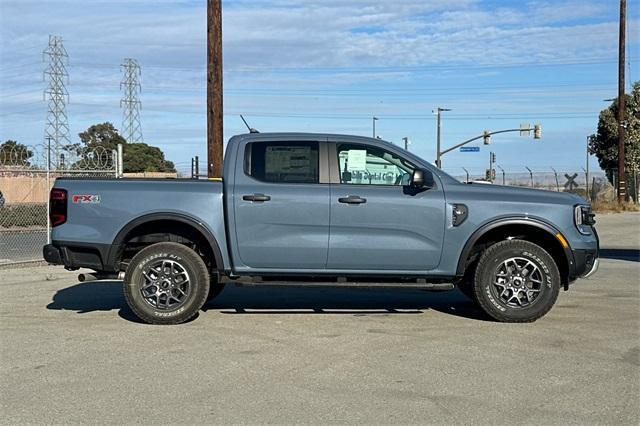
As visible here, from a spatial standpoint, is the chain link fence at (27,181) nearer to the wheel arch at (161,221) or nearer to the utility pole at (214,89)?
the utility pole at (214,89)

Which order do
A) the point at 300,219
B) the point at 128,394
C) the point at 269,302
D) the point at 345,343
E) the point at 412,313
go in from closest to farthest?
1. the point at 128,394
2. the point at 345,343
3. the point at 300,219
4. the point at 412,313
5. the point at 269,302

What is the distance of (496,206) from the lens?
7.36 metres

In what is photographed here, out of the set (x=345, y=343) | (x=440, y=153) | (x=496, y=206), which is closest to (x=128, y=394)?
(x=345, y=343)

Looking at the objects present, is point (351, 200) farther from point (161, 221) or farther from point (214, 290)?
point (214, 290)

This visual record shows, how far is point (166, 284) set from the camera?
291 inches

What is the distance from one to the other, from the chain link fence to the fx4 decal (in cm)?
535

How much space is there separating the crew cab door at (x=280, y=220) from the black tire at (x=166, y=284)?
0.51 meters

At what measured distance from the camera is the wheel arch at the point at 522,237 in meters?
7.34

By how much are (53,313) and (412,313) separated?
4203mm

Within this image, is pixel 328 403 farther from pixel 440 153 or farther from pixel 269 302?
pixel 440 153

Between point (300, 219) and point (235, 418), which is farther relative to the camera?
point (300, 219)

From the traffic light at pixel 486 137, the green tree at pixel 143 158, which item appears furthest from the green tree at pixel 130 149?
the traffic light at pixel 486 137

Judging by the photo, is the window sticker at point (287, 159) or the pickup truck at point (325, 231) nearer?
the pickup truck at point (325, 231)

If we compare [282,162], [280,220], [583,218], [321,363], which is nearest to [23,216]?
[282,162]
